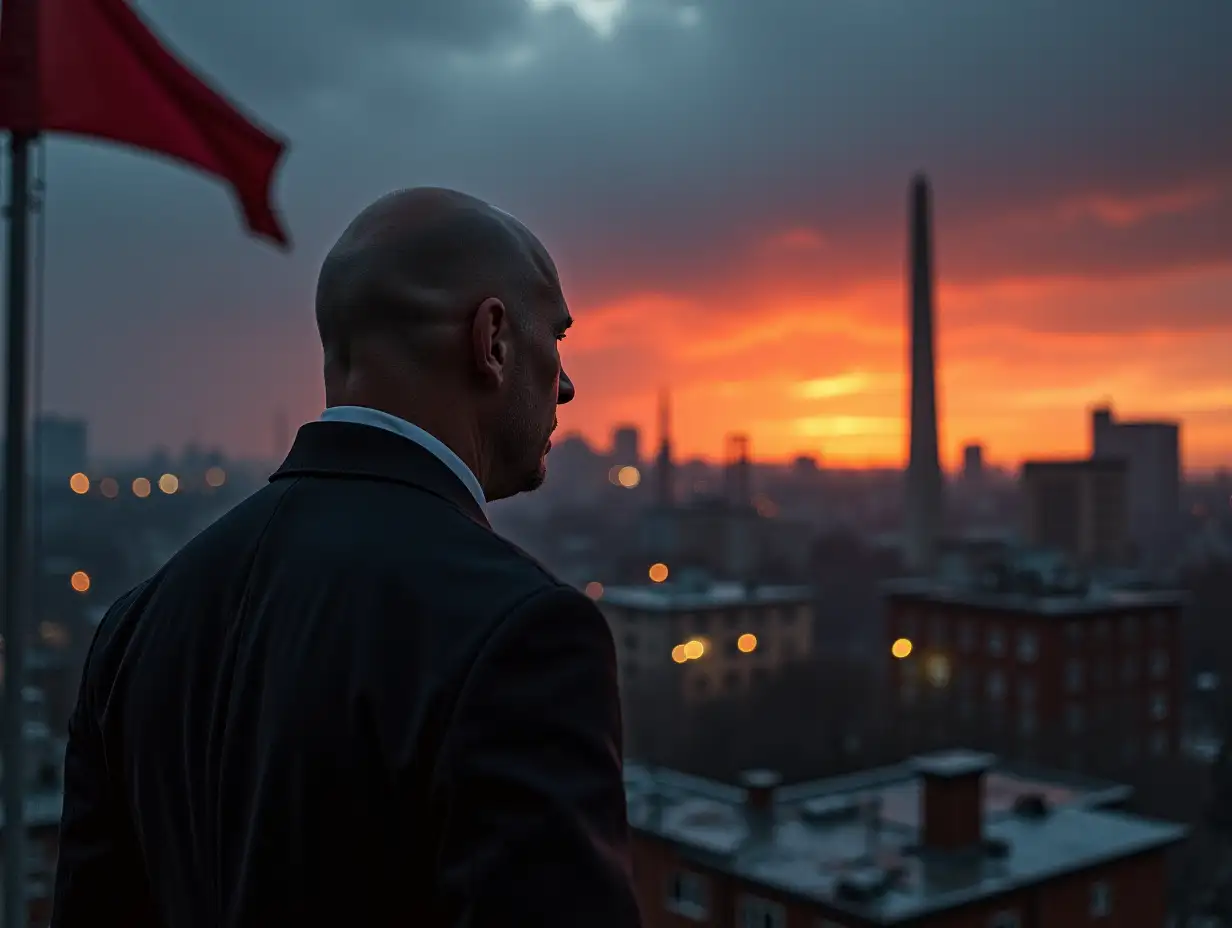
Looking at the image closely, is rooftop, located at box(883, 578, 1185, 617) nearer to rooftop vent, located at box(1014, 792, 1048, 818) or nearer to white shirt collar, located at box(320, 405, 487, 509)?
rooftop vent, located at box(1014, 792, 1048, 818)

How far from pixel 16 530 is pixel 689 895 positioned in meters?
11.4

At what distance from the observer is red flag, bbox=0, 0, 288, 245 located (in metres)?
3.88

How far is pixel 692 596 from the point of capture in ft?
112

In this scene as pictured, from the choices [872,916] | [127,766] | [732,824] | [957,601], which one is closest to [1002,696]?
[957,601]

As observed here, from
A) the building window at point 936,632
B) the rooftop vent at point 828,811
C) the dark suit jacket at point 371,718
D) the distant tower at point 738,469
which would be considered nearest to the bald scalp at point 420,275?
the dark suit jacket at point 371,718

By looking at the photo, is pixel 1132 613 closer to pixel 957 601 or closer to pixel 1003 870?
pixel 957 601

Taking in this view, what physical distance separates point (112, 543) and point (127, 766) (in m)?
65.8

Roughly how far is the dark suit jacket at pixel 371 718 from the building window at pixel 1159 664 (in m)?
30.8

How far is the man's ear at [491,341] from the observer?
4.25 ft

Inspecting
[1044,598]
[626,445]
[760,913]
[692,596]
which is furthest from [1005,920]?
[626,445]

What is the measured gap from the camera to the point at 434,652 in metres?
1.09

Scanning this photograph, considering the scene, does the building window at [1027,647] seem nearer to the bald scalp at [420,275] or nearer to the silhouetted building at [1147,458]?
the bald scalp at [420,275]

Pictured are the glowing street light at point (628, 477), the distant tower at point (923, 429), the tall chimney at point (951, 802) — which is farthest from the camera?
the glowing street light at point (628, 477)

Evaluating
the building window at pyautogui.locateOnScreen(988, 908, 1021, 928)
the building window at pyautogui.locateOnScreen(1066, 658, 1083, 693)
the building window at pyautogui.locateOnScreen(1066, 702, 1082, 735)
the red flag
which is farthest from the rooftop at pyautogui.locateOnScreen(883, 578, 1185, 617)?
the red flag
